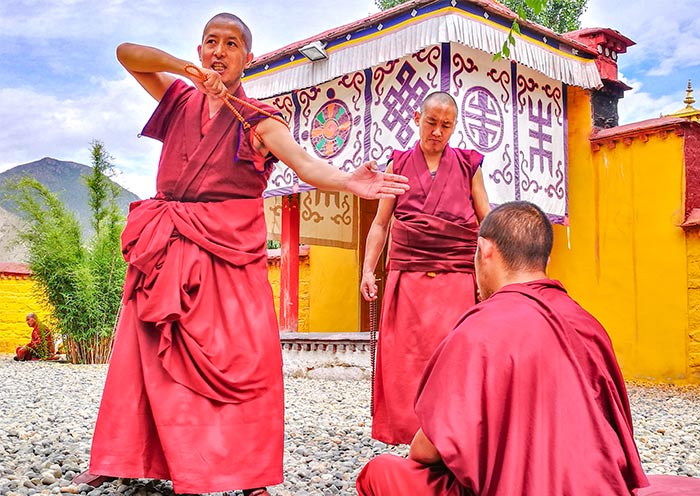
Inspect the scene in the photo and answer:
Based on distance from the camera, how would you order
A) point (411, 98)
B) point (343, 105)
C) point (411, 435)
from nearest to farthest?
point (411, 435) < point (411, 98) < point (343, 105)

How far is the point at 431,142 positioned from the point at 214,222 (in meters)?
1.38

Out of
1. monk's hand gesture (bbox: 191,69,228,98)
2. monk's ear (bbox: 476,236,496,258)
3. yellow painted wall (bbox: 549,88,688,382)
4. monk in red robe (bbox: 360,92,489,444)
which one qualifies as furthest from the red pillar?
monk's ear (bbox: 476,236,496,258)

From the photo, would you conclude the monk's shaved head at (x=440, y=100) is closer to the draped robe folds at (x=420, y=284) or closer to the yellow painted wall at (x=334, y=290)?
the draped robe folds at (x=420, y=284)

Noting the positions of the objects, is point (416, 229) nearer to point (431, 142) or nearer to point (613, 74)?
point (431, 142)

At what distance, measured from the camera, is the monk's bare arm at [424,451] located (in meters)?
1.46

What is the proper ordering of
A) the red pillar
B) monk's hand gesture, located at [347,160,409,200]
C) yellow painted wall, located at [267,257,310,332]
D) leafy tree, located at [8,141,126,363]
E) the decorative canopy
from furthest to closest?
yellow painted wall, located at [267,257,310,332]
leafy tree, located at [8,141,126,363]
the red pillar
the decorative canopy
monk's hand gesture, located at [347,160,409,200]

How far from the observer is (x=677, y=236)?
6.86 metres

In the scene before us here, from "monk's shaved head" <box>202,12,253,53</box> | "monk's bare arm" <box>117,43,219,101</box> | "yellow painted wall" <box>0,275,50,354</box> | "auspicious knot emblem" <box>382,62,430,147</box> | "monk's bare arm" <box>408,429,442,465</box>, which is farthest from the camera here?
"yellow painted wall" <box>0,275,50,354</box>

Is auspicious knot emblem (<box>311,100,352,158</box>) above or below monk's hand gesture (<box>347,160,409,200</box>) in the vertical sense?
above

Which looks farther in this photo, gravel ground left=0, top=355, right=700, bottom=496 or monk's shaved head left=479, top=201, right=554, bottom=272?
gravel ground left=0, top=355, right=700, bottom=496

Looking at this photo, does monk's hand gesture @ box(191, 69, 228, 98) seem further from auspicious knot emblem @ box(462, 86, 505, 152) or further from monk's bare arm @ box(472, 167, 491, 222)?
auspicious knot emblem @ box(462, 86, 505, 152)

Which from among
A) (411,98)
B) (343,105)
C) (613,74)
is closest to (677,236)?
(613,74)

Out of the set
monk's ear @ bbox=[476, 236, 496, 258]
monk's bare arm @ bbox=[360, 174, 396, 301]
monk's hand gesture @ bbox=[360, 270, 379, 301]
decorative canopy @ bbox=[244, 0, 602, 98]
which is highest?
decorative canopy @ bbox=[244, 0, 602, 98]

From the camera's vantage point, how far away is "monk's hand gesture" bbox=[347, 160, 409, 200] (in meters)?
2.06
